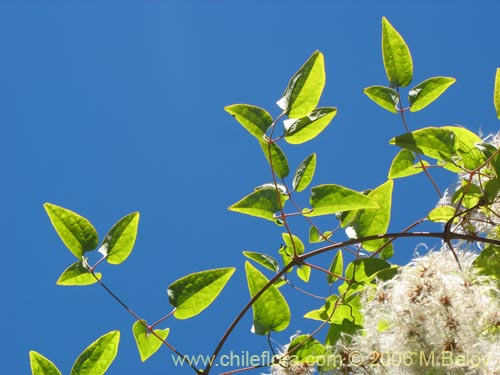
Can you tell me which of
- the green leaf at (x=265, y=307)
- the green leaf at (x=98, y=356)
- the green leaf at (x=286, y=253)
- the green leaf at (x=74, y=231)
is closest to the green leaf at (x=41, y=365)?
the green leaf at (x=98, y=356)

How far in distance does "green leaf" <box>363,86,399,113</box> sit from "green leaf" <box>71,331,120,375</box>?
0.43 m

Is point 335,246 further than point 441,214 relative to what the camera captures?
No

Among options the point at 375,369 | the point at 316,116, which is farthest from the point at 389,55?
the point at 375,369

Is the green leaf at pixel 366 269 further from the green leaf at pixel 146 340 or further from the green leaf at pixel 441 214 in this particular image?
the green leaf at pixel 146 340

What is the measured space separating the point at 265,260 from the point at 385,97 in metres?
0.30

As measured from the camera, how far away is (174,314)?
37.4 inches

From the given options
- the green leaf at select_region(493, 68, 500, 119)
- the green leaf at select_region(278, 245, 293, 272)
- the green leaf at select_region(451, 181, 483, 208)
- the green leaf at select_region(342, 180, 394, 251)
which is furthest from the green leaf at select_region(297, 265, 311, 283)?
the green leaf at select_region(493, 68, 500, 119)

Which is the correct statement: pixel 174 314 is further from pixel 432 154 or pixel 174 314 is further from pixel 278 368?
pixel 432 154

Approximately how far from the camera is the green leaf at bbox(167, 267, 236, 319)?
36.9 inches

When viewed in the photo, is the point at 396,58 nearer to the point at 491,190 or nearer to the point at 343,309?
the point at 491,190

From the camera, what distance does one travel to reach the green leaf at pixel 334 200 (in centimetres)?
92

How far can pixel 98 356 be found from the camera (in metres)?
0.92

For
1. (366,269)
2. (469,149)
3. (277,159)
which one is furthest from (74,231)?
(469,149)

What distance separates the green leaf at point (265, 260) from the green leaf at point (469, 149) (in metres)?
0.30
